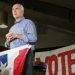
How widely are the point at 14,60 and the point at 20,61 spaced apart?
75 millimetres

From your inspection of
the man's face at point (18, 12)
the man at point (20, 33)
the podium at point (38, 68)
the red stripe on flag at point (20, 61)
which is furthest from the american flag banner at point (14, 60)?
the man's face at point (18, 12)

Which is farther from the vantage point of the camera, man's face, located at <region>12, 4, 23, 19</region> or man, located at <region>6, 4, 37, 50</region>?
man's face, located at <region>12, 4, 23, 19</region>

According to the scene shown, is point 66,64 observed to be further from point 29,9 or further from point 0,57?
point 0,57

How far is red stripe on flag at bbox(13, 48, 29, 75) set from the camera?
3045 mm

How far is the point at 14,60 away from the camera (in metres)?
3.12

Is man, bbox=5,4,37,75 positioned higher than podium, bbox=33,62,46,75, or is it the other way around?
man, bbox=5,4,37,75

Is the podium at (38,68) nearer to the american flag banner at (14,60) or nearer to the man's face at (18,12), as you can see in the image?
the american flag banner at (14,60)

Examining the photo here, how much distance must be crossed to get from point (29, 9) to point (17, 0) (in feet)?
1.45

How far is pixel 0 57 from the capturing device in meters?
3.20

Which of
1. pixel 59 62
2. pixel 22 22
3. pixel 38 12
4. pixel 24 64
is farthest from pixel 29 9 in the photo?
pixel 24 64

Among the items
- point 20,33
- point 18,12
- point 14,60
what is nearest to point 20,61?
point 14,60

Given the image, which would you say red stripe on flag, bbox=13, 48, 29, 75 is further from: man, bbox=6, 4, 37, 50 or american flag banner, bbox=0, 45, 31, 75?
man, bbox=6, 4, 37, 50

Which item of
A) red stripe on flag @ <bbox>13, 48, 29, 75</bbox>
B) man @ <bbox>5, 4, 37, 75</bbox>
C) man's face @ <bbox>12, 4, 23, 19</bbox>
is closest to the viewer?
red stripe on flag @ <bbox>13, 48, 29, 75</bbox>

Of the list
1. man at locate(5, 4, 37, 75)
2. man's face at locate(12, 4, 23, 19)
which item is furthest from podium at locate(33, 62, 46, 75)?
man's face at locate(12, 4, 23, 19)
